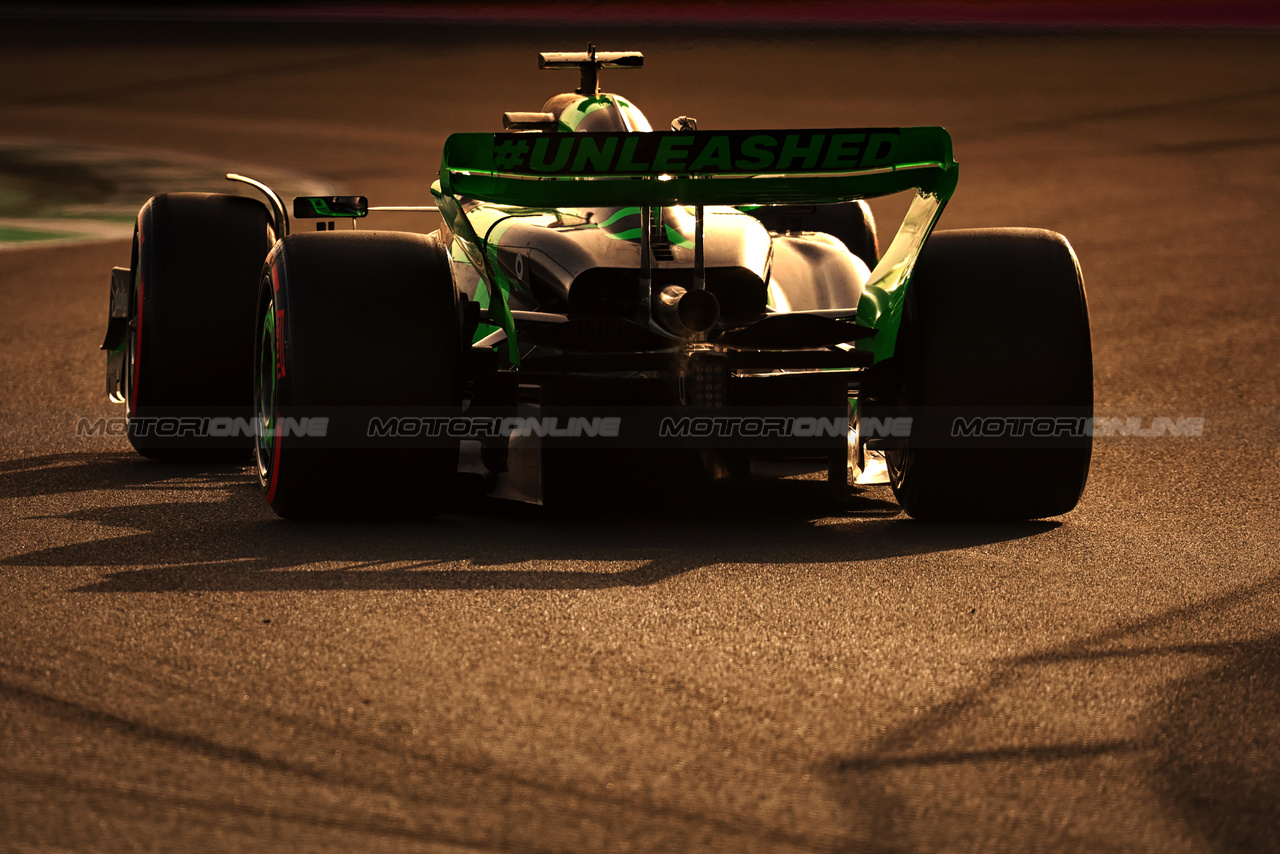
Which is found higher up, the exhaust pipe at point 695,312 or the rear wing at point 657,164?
the rear wing at point 657,164

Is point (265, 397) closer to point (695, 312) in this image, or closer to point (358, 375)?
point (358, 375)

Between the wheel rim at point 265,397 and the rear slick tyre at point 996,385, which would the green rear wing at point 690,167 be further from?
the wheel rim at point 265,397

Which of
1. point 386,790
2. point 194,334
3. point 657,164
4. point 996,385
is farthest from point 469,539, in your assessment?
point 386,790

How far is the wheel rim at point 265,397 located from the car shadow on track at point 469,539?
162 mm

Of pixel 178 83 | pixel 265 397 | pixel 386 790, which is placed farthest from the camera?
pixel 178 83

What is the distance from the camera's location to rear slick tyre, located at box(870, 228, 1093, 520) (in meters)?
5.66

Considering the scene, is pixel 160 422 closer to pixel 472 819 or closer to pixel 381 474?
pixel 381 474

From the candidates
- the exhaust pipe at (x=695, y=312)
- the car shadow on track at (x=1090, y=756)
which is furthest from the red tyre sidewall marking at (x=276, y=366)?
the car shadow on track at (x=1090, y=756)

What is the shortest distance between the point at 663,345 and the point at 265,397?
4.99 ft

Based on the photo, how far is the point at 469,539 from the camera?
18.1 feet

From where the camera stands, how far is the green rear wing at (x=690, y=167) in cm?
538

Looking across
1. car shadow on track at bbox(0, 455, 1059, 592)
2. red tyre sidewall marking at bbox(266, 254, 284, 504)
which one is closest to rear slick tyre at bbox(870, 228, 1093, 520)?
car shadow on track at bbox(0, 455, 1059, 592)

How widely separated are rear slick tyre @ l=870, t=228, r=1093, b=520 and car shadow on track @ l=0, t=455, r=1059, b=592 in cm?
13

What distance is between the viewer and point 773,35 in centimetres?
2464
